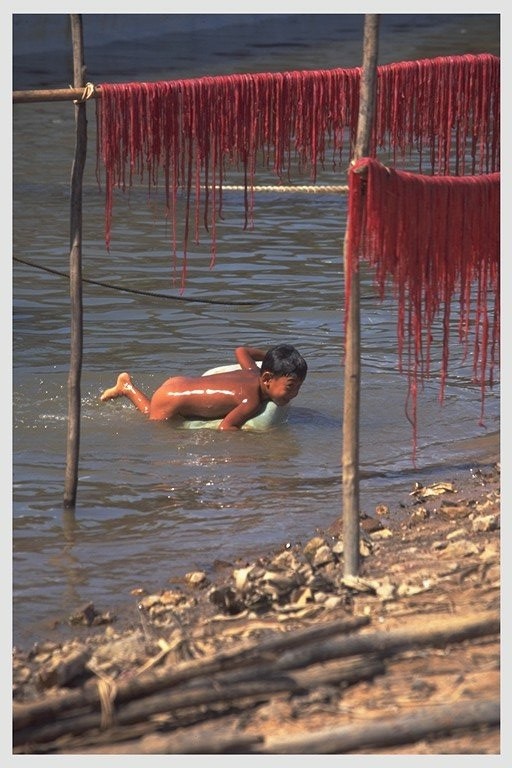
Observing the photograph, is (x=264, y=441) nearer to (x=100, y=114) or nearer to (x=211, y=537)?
(x=211, y=537)

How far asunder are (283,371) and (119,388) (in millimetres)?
1385

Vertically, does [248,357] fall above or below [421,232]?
below

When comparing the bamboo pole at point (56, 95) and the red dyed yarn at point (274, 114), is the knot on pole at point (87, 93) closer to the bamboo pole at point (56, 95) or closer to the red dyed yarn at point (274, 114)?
the bamboo pole at point (56, 95)

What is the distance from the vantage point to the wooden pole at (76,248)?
6.22m

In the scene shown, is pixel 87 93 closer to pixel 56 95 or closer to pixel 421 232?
pixel 56 95

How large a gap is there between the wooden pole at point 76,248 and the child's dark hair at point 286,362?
1.86 meters

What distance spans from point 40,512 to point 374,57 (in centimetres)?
330

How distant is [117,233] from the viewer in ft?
47.7

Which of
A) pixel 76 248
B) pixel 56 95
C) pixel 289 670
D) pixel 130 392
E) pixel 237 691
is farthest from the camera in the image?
pixel 130 392

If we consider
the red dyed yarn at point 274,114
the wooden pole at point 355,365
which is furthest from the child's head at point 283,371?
the wooden pole at point 355,365

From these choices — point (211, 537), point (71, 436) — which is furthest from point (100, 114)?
point (211, 537)

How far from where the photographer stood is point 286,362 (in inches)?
326

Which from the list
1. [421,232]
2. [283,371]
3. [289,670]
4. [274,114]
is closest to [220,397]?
[283,371]

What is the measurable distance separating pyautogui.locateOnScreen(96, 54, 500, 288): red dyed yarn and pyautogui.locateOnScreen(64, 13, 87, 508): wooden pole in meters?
0.13
